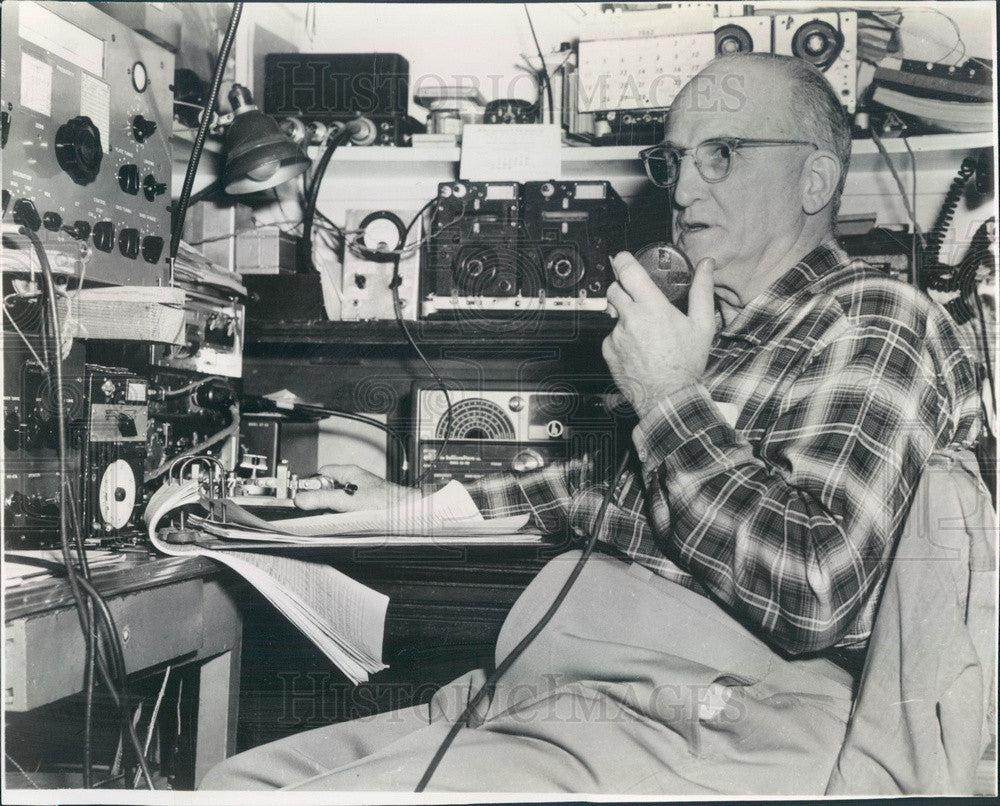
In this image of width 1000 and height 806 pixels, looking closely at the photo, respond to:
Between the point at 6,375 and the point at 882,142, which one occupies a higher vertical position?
the point at 882,142

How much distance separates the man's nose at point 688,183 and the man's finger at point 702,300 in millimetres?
249

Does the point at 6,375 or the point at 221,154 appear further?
the point at 221,154

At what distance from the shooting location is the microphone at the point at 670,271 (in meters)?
1.17

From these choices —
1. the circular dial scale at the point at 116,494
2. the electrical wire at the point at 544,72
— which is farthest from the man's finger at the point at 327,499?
the electrical wire at the point at 544,72

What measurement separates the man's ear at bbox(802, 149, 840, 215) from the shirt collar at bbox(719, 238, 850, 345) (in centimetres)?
9

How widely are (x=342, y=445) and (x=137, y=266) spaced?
0.63 meters

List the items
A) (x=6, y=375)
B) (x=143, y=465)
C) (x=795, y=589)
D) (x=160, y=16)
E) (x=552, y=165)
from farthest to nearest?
(x=552, y=165)
(x=160, y=16)
(x=143, y=465)
(x=6, y=375)
(x=795, y=589)

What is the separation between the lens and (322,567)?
1.03 metres

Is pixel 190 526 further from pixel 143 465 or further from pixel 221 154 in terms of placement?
pixel 221 154

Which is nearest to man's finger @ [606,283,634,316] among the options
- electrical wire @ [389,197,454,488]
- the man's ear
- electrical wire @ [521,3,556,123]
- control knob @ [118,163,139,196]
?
the man's ear

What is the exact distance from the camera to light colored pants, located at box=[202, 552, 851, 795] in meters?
0.93

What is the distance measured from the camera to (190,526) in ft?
3.58

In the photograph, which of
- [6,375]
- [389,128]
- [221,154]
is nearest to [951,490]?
[6,375]

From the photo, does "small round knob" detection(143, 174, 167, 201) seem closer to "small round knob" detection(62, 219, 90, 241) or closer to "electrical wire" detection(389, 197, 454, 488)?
"small round knob" detection(62, 219, 90, 241)
